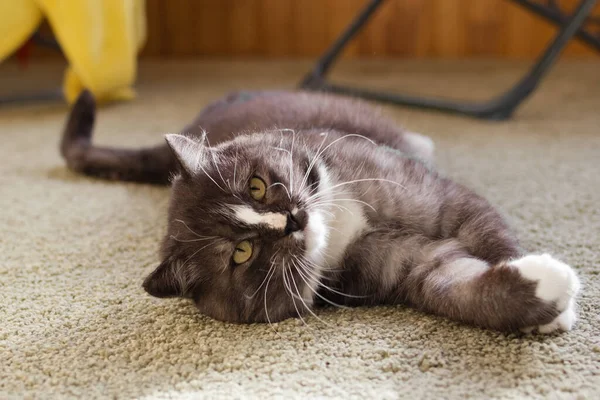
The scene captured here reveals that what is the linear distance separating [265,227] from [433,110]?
1.56 metres

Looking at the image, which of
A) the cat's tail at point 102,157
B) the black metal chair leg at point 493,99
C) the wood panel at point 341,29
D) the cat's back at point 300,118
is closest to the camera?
the cat's back at point 300,118

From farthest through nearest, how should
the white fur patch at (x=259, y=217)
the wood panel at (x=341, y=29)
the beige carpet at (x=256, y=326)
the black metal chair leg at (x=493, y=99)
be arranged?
the wood panel at (x=341, y=29) → the black metal chair leg at (x=493, y=99) → the white fur patch at (x=259, y=217) → the beige carpet at (x=256, y=326)

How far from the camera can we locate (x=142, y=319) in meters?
1.10

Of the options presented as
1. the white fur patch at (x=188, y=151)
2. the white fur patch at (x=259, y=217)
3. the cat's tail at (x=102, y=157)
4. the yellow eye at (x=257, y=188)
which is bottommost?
the cat's tail at (x=102, y=157)

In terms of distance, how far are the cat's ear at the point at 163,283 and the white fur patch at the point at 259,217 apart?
0.14 metres

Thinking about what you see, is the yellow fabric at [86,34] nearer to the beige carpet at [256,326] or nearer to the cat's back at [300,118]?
the beige carpet at [256,326]

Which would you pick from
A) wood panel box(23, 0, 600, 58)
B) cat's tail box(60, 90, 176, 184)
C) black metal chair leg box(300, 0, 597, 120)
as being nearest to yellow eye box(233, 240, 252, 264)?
cat's tail box(60, 90, 176, 184)

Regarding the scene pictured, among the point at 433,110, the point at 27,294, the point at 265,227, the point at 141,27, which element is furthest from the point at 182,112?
the point at 265,227

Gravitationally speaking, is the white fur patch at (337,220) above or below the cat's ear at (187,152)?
below

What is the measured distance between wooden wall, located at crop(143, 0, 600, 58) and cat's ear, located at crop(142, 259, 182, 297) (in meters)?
2.75

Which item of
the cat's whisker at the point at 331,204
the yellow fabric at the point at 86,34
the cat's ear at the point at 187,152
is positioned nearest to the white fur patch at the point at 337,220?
the cat's whisker at the point at 331,204

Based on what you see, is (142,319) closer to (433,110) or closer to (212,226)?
(212,226)

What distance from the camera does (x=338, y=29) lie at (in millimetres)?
3561

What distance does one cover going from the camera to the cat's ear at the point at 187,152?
110 cm
